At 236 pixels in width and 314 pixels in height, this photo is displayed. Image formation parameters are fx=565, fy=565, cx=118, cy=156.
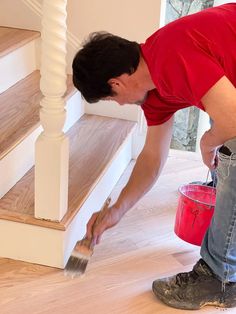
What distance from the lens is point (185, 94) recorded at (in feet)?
5.06

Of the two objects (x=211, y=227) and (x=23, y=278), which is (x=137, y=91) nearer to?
(x=211, y=227)

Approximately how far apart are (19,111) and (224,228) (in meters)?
1.03

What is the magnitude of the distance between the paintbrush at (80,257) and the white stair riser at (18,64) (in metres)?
0.86

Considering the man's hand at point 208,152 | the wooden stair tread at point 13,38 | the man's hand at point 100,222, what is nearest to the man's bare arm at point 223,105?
the man's hand at point 208,152

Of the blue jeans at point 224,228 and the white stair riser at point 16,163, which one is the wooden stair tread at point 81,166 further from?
the blue jeans at point 224,228

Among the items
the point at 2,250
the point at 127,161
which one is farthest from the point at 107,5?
the point at 2,250

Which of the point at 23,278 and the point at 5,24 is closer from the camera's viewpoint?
the point at 23,278

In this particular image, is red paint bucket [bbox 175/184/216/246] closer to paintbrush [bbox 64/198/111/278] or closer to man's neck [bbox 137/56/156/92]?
paintbrush [bbox 64/198/111/278]

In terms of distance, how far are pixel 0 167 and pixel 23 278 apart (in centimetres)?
40

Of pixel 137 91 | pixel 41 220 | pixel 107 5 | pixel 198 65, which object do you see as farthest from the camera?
pixel 107 5

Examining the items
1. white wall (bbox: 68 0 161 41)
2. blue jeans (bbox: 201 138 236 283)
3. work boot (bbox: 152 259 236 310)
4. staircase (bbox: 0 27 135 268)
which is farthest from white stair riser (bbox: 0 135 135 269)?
white wall (bbox: 68 0 161 41)

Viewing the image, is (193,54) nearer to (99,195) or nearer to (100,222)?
(100,222)

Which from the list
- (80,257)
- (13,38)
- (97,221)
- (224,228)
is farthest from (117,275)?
(13,38)

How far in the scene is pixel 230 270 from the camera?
1.83 meters
